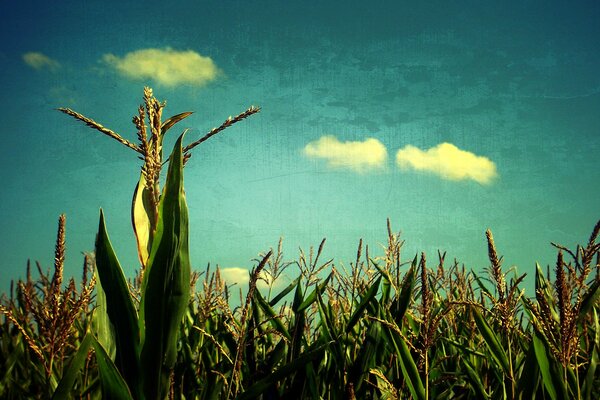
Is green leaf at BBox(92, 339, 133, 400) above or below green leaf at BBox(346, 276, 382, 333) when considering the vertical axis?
below

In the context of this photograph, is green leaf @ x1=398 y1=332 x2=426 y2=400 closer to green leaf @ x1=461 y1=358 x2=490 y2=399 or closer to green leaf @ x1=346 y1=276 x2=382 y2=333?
green leaf @ x1=346 y1=276 x2=382 y2=333

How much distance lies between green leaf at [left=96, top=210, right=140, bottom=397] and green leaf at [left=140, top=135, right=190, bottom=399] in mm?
30

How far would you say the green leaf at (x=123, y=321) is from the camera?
1029 mm

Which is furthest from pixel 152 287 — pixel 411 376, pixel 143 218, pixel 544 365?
pixel 544 365

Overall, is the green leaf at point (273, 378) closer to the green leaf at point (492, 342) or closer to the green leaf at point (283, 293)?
the green leaf at point (492, 342)

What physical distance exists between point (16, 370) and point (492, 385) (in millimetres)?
3043

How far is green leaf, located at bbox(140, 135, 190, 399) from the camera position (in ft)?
3.22

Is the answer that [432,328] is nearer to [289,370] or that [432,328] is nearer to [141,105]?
[289,370]

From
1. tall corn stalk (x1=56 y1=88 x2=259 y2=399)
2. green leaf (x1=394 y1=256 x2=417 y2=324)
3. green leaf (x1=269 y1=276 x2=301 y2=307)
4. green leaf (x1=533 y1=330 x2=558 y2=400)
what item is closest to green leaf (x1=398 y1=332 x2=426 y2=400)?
green leaf (x1=533 y1=330 x2=558 y2=400)

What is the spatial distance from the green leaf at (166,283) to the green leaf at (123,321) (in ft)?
0.10

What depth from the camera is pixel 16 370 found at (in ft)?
9.65

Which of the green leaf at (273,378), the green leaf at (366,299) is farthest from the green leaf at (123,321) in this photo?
the green leaf at (366,299)

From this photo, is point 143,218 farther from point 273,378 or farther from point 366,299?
point 366,299

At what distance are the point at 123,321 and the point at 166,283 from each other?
148 mm
